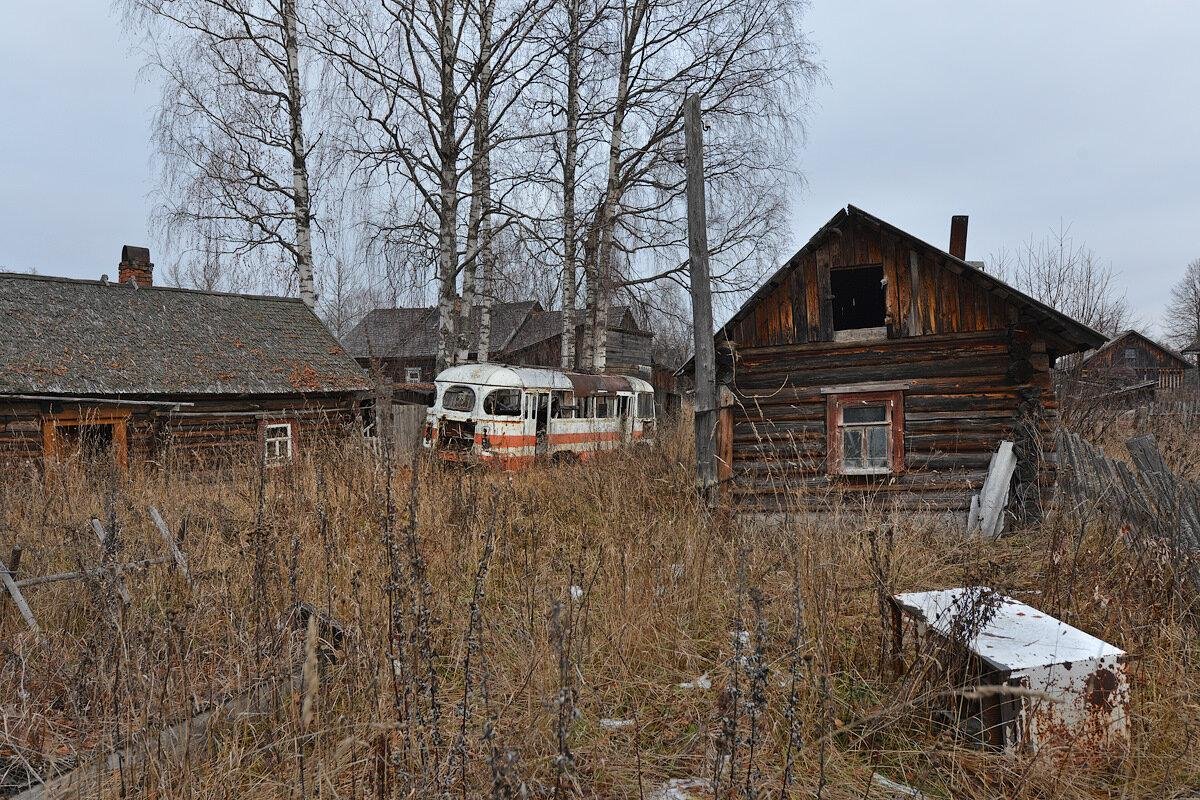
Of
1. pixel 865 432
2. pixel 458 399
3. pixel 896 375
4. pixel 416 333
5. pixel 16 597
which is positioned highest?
pixel 416 333

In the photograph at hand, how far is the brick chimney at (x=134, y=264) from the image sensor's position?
16375 millimetres

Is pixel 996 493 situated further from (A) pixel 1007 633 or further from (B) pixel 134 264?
(B) pixel 134 264

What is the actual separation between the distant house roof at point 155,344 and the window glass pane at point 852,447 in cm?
1023

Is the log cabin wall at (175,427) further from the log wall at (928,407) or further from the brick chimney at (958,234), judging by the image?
the brick chimney at (958,234)

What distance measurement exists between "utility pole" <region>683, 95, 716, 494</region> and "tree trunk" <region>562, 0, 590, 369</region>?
26.4 feet

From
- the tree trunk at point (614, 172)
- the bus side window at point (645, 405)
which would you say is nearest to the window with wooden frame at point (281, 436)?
the tree trunk at point (614, 172)

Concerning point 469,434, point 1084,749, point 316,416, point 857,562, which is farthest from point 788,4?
point 1084,749

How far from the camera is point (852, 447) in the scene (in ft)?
30.9

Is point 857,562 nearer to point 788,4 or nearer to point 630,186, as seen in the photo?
point 630,186

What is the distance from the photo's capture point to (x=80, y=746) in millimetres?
2377

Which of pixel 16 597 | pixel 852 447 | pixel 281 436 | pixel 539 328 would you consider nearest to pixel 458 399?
pixel 281 436

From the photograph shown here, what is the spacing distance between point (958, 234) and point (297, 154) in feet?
44.3

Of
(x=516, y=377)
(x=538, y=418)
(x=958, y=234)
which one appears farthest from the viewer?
(x=538, y=418)

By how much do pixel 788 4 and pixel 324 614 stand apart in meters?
17.0
